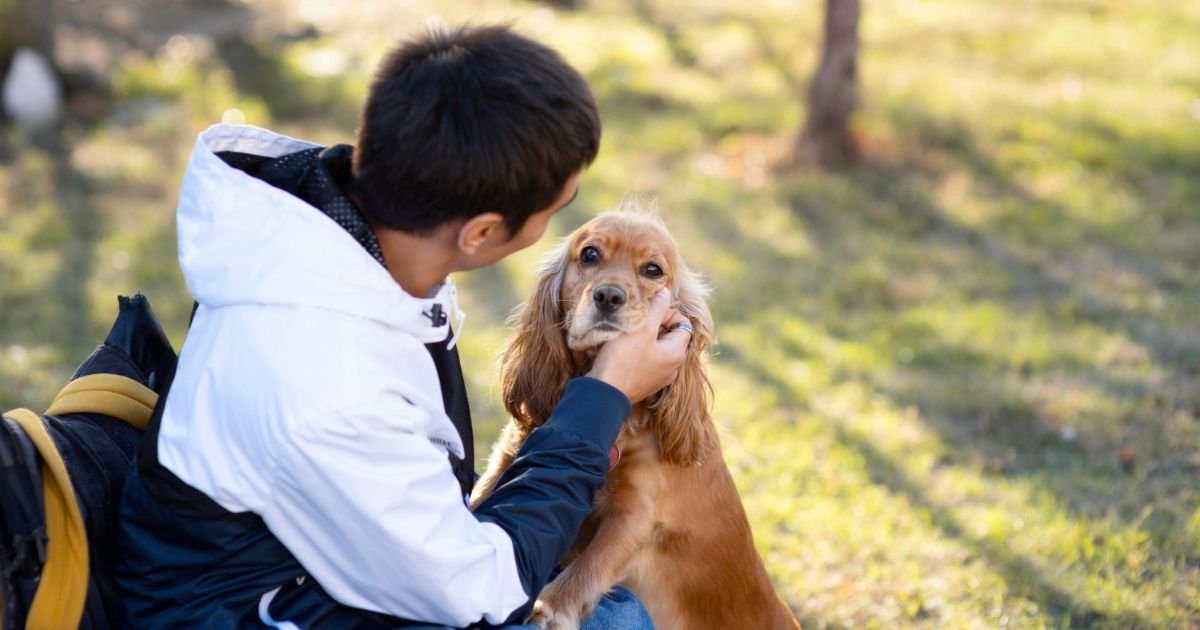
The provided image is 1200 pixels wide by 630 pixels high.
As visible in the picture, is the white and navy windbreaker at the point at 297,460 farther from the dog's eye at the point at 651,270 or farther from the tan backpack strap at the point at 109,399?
the dog's eye at the point at 651,270

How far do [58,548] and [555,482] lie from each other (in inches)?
34.4

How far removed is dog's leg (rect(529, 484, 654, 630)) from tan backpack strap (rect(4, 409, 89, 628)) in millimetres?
1057

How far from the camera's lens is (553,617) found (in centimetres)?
A: 260

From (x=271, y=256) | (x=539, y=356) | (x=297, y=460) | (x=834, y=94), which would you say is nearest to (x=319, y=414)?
(x=297, y=460)

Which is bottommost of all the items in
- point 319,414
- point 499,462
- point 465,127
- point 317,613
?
point 499,462

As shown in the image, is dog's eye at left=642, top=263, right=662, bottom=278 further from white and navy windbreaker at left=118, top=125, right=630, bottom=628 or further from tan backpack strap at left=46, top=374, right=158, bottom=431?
tan backpack strap at left=46, top=374, right=158, bottom=431

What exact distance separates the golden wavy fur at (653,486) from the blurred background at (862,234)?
0.58 meters

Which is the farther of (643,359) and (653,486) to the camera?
(653,486)

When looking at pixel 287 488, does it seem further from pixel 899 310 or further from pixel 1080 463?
pixel 899 310

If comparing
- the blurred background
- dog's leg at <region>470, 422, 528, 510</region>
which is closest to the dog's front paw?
dog's leg at <region>470, 422, 528, 510</region>

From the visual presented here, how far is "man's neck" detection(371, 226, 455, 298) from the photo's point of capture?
2033 mm

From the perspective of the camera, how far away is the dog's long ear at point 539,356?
308 centimetres

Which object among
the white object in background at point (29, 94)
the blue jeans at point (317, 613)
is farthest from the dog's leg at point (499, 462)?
the white object in background at point (29, 94)

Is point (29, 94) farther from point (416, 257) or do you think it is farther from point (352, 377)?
point (352, 377)
